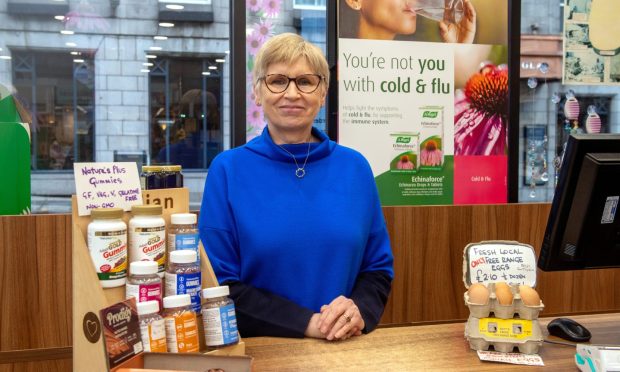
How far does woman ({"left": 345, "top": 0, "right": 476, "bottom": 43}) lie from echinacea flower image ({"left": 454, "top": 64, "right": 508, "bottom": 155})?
0.84 ft

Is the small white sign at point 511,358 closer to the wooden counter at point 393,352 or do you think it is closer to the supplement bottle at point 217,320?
the wooden counter at point 393,352

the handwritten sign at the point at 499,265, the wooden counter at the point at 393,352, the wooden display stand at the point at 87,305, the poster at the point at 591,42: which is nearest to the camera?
the wooden display stand at the point at 87,305

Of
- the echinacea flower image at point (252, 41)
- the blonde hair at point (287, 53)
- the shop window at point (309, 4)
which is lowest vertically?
the blonde hair at point (287, 53)

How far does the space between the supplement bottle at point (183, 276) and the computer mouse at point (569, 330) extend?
3.19 ft

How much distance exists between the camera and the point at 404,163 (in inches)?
128

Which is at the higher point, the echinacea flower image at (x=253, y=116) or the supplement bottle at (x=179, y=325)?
the echinacea flower image at (x=253, y=116)

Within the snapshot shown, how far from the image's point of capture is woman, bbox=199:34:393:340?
5.28 feet

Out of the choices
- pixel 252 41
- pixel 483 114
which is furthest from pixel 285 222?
pixel 483 114

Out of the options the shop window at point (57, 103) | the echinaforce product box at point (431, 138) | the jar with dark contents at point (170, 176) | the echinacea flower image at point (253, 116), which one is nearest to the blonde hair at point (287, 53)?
the jar with dark contents at point (170, 176)

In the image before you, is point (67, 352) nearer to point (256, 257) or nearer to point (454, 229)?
point (256, 257)

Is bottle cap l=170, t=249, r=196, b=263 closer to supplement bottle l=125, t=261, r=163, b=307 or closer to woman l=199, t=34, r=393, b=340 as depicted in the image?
supplement bottle l=125, t=261, r=163, b=307

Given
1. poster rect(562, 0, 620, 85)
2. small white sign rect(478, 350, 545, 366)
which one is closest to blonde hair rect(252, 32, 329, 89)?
small white sign rect(478, 350, 545, 366)

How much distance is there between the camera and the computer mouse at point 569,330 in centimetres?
149

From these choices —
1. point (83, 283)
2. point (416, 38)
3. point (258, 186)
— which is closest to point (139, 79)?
point (416, 38)
